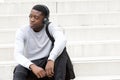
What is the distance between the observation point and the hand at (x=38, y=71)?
10.1 ft

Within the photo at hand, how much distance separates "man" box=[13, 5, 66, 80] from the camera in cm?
318

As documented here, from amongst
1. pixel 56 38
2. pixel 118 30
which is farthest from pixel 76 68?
pixel 118 30

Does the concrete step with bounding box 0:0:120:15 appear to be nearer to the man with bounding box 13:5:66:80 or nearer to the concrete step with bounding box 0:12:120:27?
the concrete step with bounding box 0:12:120:27

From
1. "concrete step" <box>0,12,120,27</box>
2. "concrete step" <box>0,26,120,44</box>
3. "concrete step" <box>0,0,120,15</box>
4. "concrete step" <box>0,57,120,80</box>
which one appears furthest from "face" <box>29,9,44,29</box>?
Answer: "concrete step" <box>0,0,120,15</box>

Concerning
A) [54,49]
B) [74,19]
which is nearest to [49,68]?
[54,49]

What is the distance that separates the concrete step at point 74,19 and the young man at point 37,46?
1548mm

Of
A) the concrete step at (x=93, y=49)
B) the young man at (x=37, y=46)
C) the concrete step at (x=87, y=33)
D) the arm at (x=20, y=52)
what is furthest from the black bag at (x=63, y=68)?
the concrete step at (x=87, y=33)

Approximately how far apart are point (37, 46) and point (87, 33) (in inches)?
54.9

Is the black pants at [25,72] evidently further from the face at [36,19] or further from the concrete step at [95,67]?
the concrete step at [95,67]

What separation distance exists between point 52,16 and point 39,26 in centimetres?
166

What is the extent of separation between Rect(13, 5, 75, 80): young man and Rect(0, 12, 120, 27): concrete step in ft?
5.08

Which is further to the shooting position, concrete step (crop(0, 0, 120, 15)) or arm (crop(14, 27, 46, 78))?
concrete step (crop(0, 0, 120, 15))

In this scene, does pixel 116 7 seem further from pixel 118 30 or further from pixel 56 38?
pixel 56 38

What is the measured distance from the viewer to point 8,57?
4.16m
